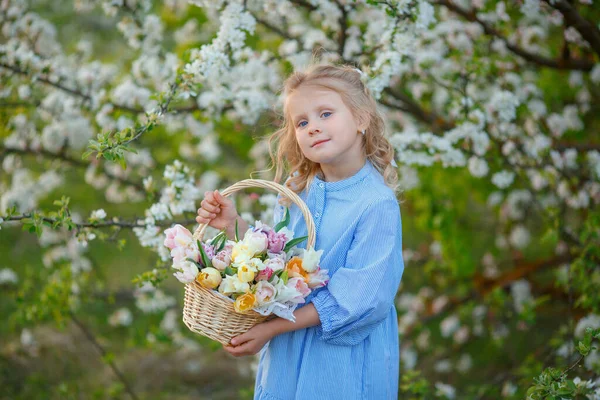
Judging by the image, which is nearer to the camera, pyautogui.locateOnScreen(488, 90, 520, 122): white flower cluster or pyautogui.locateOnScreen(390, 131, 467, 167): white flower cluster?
pyautogui.locateOnScreen(390, 131, 467, 167): white flower cluster

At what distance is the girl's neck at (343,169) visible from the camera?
2.07 m

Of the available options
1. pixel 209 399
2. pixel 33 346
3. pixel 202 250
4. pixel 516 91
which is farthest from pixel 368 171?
pixel 33 346

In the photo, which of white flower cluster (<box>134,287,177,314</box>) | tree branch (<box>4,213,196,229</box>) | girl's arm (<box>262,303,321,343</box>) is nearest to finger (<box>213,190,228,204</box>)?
girl's arm (<box>262,303,321,343</box>)

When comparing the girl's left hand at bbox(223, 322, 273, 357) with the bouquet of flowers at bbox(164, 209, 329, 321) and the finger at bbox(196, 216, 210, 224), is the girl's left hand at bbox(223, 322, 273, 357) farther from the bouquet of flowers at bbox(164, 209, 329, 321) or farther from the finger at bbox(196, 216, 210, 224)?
the finger at bbox(196, 216, 210, 224)

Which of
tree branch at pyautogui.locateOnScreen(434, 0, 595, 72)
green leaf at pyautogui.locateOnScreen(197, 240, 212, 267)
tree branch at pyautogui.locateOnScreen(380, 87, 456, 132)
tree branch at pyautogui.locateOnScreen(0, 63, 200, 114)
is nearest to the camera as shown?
green leaf at pyautogui.locateOnScreen(197, 240, 212, 267)

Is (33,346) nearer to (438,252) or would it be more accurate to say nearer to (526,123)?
(438,252)

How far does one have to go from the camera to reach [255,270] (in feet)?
5.57

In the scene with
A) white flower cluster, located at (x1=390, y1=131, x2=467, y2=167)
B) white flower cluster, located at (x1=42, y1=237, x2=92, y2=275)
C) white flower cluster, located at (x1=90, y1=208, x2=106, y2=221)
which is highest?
white flower cluster, located at (x1=390, y1=131, x2=467, y2=167)

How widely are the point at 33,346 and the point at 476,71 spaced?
136 inches

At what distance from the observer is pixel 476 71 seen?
2.95 meters

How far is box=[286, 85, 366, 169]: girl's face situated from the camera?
1.95 metres

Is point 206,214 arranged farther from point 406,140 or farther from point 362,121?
point 406,140

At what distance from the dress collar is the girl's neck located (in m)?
0.02

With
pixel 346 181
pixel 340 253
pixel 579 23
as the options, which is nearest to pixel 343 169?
pixel 346 181
